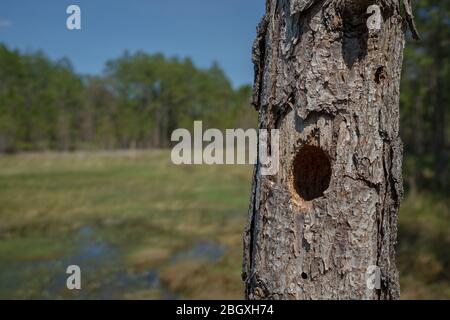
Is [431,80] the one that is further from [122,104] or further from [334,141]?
[122,104]

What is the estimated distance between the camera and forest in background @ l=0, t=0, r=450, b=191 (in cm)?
3462

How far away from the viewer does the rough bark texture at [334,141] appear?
2459 millimetres

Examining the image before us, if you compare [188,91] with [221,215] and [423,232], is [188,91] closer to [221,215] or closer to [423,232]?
[221,215]

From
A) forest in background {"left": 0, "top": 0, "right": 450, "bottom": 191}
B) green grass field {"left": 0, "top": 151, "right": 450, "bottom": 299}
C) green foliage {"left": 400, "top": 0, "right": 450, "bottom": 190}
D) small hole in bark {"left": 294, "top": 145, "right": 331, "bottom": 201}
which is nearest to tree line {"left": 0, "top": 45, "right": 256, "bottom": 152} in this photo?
forest in background {"left": 0, "top": 0, "right": 450, "bottom": 191}

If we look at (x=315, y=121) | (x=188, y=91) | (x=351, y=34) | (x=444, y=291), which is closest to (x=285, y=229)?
(x=315, y=121)

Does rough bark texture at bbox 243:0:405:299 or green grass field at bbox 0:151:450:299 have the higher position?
rough bark texture at bbox 243:0:405:299

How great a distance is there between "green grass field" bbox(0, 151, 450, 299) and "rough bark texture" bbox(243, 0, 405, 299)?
20.1ft

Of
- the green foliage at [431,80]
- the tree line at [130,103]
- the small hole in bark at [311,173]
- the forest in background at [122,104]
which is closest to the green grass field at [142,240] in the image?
the green foliage at [431,80]

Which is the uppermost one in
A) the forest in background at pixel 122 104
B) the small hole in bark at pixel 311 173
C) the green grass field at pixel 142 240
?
the forest in background at pixel 122 104

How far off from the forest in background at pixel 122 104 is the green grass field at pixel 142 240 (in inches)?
522

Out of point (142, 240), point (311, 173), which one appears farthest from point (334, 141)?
point (142, 240)

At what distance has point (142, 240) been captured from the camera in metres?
12.8

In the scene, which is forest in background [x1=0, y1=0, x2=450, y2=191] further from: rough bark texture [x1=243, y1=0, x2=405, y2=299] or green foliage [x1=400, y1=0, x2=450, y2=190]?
rough bark texture [x1=243, y1=0, x2=405, y2=299]

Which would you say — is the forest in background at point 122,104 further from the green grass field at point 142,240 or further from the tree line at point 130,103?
the green grass field at point 142,240
